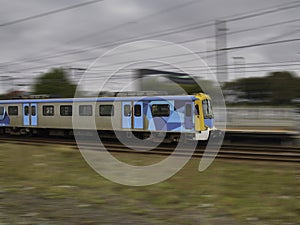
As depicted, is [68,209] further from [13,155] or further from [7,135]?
[7,135]

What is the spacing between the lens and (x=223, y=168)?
10266 millimetres

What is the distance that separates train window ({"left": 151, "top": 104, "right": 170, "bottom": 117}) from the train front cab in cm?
129

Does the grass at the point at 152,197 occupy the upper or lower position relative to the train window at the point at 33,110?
lower

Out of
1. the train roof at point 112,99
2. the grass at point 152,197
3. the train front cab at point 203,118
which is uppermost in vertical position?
the train roof at point 112,99

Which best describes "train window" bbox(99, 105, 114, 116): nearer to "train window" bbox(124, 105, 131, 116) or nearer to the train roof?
the train roof

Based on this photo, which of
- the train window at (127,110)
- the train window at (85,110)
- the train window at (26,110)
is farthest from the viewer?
the train window at (26,110)

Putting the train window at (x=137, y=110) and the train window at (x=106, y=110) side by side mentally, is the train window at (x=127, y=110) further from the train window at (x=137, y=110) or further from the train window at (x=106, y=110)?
the train window at (x=106, y=110)

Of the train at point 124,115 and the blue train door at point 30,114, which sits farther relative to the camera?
the blue train door at point 30,114

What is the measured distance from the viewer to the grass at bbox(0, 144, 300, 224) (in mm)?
5535

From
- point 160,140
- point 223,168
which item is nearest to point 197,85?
point 160,140

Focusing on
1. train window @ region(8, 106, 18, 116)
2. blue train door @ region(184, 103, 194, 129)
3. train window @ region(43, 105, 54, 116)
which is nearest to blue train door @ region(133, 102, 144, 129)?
blue train door @ region(184, 103, 194, 129)

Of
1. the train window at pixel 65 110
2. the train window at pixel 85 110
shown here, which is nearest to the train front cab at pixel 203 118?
the train window at pixel 85 110

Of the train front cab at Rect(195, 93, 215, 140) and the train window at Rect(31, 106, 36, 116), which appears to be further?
the train window at Rect(31, 106, 36, 116)

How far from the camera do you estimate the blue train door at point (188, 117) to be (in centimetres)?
1574
